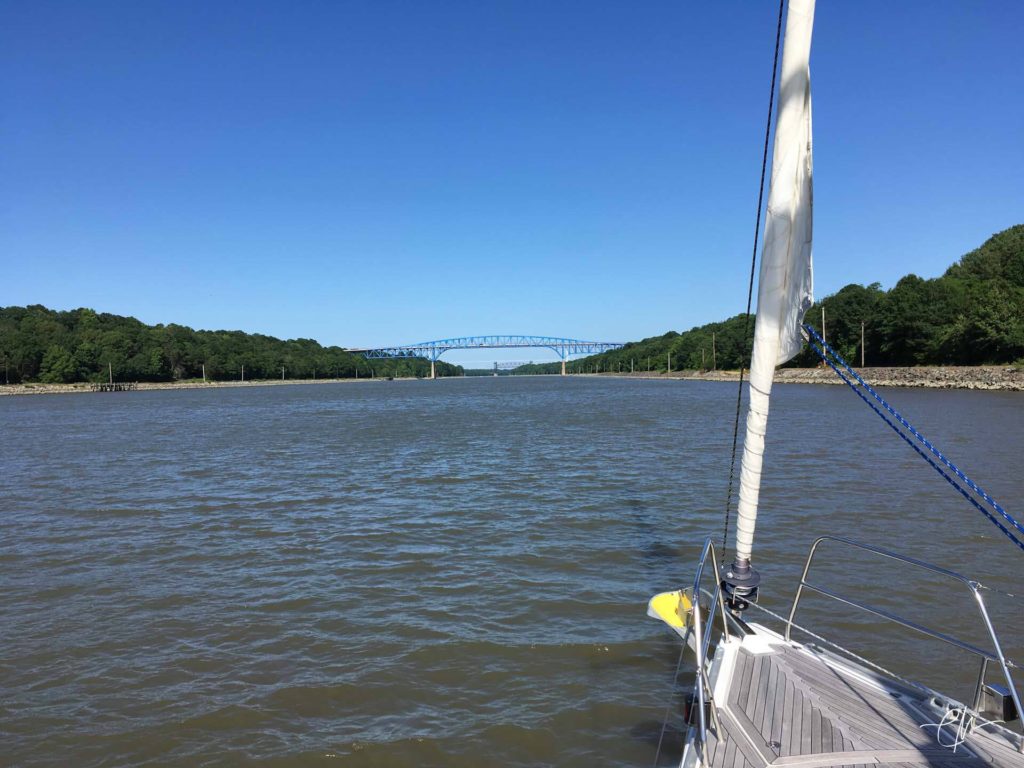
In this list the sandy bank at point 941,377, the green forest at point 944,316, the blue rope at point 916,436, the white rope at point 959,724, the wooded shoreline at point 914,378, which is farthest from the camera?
the green forest at point 944,316

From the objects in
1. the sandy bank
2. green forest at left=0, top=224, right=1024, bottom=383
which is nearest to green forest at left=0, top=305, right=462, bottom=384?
green forest at left=0, top=224, right=1024, bottom=383

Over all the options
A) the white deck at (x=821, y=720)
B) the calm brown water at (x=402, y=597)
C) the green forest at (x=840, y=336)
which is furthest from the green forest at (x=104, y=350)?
the white deck at (x=821, y=720)

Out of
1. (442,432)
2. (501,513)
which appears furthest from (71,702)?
(442,432)

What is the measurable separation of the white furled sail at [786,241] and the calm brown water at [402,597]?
11.3 feet

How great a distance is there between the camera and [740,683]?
17.9ft

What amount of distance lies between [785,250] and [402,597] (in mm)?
7678

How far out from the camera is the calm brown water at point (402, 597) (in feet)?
21.2

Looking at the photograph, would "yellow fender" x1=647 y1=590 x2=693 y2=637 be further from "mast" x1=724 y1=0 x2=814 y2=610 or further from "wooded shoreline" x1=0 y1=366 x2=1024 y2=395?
"wooded shoreline" x1=0 y1=366 x2=1024 y2=395

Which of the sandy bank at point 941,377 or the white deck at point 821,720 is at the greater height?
the sandy bank at point 941,377

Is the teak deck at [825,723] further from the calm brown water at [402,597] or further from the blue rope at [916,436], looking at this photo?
the blue rope at [916,436]

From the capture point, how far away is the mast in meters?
5.67

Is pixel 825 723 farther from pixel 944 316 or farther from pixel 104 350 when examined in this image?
pixel 104 350

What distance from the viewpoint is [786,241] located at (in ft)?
19.5

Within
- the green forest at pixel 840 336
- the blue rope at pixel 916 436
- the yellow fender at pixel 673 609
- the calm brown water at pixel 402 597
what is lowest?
the calm brown water at pixel 402 597
